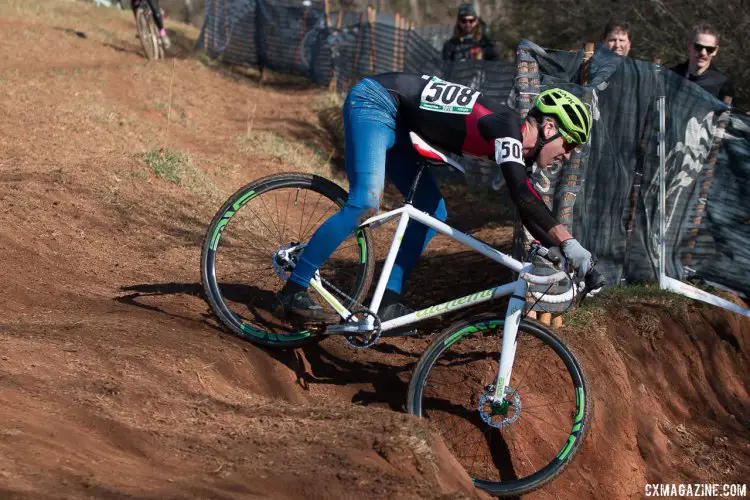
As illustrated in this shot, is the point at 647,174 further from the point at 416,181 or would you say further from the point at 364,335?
the point at 364,335

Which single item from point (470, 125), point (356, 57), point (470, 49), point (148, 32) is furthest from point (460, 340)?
point (356, 57)

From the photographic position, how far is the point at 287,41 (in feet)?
77.6

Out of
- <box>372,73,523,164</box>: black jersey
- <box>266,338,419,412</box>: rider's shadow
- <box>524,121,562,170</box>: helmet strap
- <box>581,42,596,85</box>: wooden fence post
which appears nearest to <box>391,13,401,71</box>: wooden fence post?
<box>581,42,596,85</box>: wooden fence post

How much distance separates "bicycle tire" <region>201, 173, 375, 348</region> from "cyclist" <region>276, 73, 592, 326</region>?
0.21 m

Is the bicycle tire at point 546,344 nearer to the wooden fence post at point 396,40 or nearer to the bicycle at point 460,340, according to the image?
the bicycle at point 460,340

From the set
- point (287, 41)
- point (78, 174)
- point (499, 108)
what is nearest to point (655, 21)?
point (287, 41)

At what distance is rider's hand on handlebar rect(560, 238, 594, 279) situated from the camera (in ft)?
15.8

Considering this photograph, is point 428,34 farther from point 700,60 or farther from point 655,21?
point 700,60

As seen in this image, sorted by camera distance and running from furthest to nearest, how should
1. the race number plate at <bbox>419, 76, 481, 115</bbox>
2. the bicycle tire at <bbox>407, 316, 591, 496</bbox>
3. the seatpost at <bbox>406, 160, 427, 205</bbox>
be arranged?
the seatpost at <bbox>406, 160, 427, 205</bbox>
the race number plate at <bbox>419, 76, 481, 115</bbox>
the bicycle tire at <bbox>407, 316, 591, 496</bbox>

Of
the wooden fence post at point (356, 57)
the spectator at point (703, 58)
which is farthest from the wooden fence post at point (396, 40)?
the spectator at point (703, 58)

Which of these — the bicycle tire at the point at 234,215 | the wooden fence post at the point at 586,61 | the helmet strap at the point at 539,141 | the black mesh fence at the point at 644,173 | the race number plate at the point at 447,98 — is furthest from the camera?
the wooden fence post at the point at 586,61

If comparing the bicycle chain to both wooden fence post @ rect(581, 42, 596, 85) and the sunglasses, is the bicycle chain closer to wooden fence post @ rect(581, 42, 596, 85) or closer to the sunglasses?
wooden fence post @ rect(581, 42, 596, 85)

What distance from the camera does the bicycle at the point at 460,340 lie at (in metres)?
5.23

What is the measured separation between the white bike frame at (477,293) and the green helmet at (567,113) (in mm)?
761
